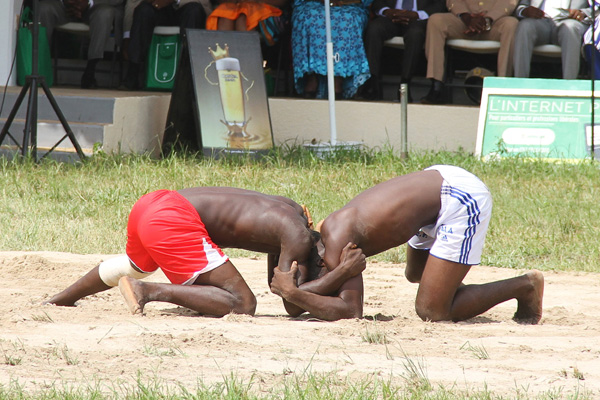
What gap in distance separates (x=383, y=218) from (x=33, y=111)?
182 inches

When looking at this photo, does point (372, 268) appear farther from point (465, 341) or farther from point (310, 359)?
point (310, 359)

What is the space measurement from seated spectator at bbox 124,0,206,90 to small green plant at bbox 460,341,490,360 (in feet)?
22.5

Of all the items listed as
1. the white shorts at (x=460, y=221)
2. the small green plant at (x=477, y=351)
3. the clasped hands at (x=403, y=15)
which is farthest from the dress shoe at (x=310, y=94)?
the small green plant at (x=477, y=351)

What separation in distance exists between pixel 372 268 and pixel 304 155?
2.85m

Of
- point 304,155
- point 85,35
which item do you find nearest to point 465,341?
point 304,155

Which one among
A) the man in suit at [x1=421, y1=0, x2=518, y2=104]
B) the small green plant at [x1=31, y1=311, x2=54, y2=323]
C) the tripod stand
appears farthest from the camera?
the man in suit at [x1=421, y1=0, x2=518, y2=104]

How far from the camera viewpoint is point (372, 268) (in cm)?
579

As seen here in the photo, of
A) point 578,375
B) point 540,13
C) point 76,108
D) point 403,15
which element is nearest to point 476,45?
point 540,13

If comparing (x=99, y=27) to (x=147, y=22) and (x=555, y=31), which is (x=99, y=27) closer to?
(x=147, y=22)

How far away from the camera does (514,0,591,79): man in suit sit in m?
8.57

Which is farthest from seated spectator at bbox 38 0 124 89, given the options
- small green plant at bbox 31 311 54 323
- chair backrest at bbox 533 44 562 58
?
small green plant at bbox 31 311 54 323

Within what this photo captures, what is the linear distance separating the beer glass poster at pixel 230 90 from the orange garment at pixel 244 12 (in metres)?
0.62

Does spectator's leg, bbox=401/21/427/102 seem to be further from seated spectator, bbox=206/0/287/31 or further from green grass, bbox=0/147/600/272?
seated spectator, bbox=206/0/287/31

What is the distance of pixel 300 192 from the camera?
715 centimetres
